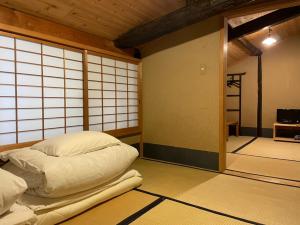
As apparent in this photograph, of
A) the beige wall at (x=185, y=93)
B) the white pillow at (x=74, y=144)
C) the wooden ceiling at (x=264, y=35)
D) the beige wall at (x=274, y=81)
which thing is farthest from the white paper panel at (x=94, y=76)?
the beige wall at (x=274, y=81)

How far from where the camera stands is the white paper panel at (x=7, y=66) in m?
2.25

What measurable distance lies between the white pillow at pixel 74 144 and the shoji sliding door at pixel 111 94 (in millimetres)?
918

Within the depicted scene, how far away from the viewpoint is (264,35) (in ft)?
17.2

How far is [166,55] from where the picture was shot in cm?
358

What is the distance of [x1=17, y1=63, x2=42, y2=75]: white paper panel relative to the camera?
7.86 ft

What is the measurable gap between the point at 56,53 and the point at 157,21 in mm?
1390

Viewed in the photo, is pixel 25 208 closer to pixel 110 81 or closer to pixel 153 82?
pixel 110 81

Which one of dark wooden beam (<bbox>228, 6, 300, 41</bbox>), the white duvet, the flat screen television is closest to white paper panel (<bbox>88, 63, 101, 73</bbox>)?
the white duvet

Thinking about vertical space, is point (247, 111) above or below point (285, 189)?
above

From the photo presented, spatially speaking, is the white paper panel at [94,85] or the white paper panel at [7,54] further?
the white paper panel at [94,85]

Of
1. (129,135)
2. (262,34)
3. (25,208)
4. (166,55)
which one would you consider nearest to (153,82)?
(166,55)

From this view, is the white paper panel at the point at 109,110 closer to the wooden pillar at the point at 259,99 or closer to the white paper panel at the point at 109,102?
the white paper panel at the point at 109,102

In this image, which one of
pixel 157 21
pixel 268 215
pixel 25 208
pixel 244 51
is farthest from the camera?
pixel 244 51

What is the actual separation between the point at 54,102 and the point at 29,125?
15.8 inches
